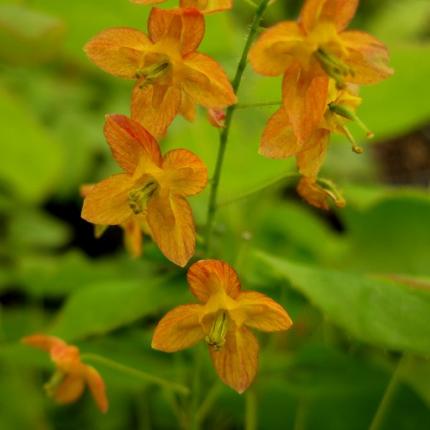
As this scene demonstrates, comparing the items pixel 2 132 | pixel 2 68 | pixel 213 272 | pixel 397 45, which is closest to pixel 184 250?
pixel 213 272

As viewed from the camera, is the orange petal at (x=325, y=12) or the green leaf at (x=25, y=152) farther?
the green leaf at (x=25, y=152)

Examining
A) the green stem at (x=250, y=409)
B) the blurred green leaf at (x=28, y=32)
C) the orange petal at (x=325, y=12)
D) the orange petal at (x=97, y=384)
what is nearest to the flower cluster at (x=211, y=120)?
the orange petal at (x=325, y=12)

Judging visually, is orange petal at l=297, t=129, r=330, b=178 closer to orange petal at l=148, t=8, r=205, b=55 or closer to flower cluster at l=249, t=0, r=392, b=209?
flower cluster at l=249, t=0, r=392, b=209

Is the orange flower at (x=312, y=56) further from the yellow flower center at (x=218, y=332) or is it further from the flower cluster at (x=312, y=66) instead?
the yellow flower center at (x=218, y=332)

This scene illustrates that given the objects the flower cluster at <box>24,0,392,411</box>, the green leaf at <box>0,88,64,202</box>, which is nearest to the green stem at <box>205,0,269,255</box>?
the flower cluster at <box>24,0,392,411</box>

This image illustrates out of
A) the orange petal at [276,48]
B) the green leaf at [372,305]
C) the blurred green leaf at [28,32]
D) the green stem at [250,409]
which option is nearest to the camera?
the orange petal at [276,48]

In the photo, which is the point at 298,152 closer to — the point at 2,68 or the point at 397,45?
the point at 397,45
